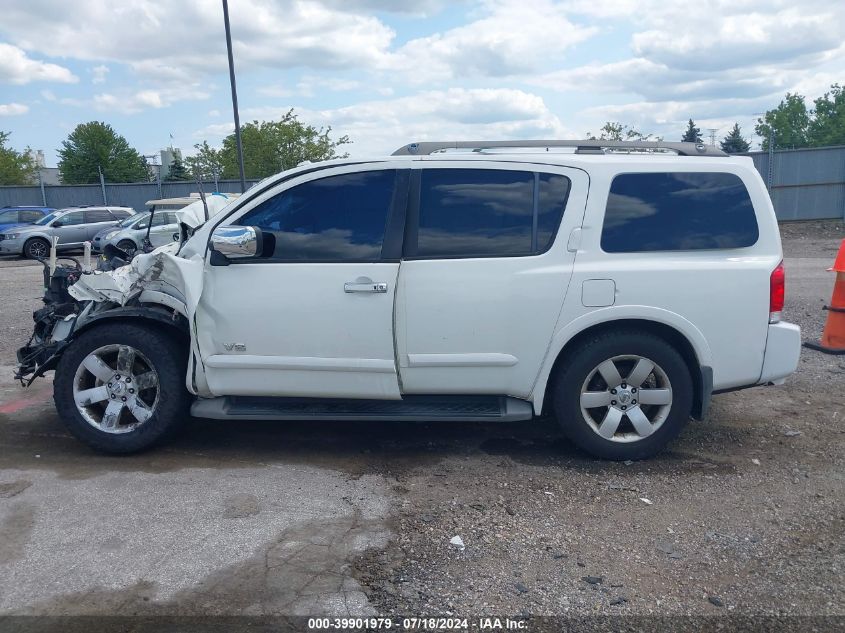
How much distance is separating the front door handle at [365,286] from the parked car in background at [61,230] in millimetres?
19355

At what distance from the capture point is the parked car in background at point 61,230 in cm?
2167

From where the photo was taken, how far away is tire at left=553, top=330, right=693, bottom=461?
15.3ft

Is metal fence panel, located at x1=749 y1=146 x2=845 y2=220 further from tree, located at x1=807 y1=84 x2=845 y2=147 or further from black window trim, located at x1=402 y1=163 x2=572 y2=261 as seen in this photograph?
tree, located at x1=807 y1=84 x2=845 y2=147

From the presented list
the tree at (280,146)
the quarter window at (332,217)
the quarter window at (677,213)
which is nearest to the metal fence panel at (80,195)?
the tree at (280,146)

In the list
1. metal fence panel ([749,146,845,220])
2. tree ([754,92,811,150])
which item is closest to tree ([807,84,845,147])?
tree ([754,92,811,150])

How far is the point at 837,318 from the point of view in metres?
7.03

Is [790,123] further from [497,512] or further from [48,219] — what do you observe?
[497,512]

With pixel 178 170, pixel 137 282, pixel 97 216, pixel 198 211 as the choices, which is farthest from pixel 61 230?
pixel 178 170

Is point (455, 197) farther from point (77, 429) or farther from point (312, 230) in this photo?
point (77, 429)

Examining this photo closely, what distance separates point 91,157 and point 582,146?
207 ft

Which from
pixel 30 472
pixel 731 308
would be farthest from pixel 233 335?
pixel 731 308

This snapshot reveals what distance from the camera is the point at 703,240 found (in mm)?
4688

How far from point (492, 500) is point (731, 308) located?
186 cm

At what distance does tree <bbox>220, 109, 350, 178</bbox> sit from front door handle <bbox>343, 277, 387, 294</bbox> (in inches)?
1009
